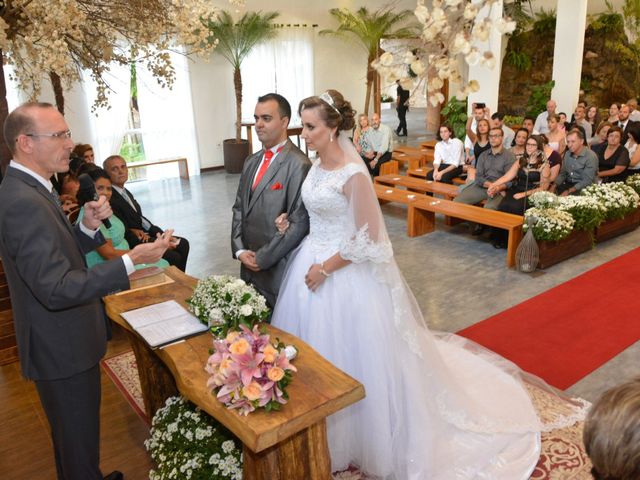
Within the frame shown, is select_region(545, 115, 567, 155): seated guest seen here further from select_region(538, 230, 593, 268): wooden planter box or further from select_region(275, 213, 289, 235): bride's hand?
select_region(275, 213, 289, 235): bride's hand

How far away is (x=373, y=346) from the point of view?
296 centimetres

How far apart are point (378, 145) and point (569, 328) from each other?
5.85m

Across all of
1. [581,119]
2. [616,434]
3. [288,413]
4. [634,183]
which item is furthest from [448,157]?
[616,434]

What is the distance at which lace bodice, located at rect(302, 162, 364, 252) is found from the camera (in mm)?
3041

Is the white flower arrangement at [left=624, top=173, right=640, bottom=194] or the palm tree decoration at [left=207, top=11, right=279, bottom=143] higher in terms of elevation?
the palm tree decoration at [left=207, top=11, right=279, bottom=143]

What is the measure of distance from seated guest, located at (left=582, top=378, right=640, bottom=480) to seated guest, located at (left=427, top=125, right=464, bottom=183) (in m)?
7.58

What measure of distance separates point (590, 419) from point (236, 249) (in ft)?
9.27

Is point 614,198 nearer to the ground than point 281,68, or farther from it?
nearer to the ground

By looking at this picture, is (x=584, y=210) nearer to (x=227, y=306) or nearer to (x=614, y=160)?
(x=614, y=160)

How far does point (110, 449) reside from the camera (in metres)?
3.34

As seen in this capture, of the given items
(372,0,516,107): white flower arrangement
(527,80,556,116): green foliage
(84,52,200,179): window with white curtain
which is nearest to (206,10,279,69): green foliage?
(84,52,200,179): window with white curtain

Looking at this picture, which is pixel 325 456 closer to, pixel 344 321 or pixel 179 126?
pixel 344 321

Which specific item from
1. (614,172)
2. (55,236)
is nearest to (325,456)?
(55,236)

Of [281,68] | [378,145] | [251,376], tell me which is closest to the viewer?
[251,376]
